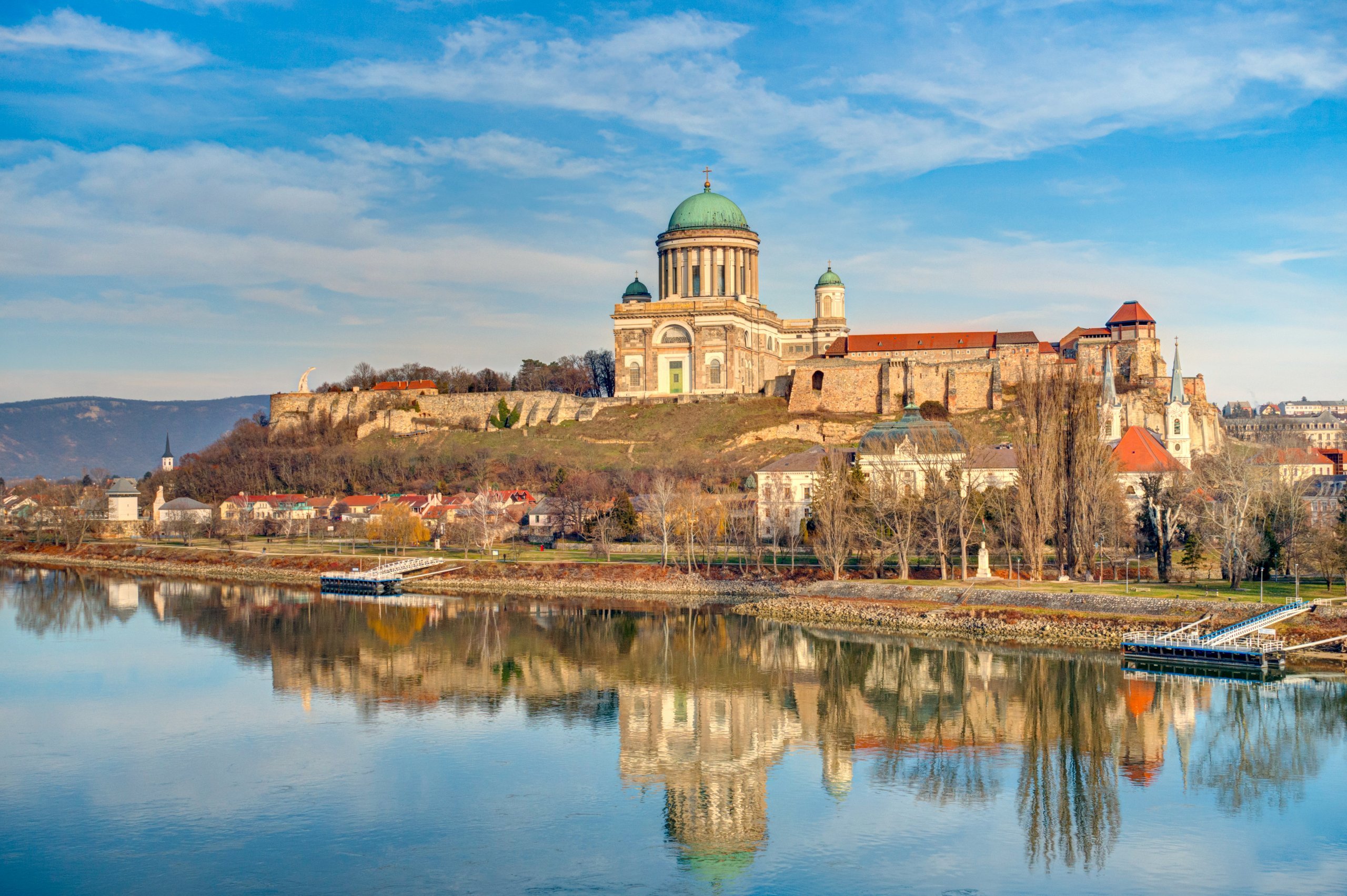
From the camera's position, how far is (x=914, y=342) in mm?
73812

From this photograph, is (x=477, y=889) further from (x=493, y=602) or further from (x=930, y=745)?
(x=493, y=602)

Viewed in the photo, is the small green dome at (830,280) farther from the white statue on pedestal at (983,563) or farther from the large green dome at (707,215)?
the white statue on pedestal at (983,563)

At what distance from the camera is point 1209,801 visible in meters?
19.2

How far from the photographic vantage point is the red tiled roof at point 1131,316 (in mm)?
69062

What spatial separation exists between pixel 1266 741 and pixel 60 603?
38.1 metres

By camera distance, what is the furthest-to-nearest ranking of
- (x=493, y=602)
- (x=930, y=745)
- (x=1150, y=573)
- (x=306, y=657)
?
1. (x=493, y=602)
2. (x=1150, y=573)
3. (x=306, y=657)
4. (x=930, y=745)

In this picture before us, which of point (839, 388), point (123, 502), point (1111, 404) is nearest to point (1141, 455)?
point (1111, 404)

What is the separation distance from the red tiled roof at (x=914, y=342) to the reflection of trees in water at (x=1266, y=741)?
47336 millimetres

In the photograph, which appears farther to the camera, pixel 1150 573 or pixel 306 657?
pixel 1150 573

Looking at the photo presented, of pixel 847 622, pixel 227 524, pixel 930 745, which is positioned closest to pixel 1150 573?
pixel 847 622

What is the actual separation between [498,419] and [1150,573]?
44.7m

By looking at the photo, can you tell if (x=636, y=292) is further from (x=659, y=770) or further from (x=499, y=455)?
(x=659, y=770)

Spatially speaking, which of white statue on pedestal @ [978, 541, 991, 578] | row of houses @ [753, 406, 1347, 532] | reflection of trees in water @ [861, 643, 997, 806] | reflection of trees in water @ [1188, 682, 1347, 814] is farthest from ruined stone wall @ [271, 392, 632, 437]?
reflection of trees in water @ [1188, 682, 1347, 814]

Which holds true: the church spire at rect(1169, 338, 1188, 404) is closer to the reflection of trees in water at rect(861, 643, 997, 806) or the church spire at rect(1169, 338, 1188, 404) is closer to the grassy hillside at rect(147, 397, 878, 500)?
the grassy hillside at rect(147, 397, 878, 500)
